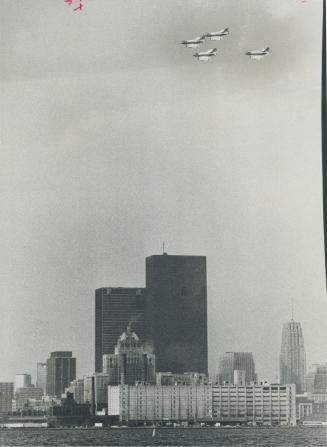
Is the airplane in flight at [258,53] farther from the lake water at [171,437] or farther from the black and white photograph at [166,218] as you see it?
the lake water at [171,437]

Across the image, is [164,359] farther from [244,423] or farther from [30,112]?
[30,112]

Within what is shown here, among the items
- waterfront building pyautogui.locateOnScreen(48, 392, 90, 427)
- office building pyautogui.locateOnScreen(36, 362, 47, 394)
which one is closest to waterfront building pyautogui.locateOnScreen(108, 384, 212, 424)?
waterfront building pyautogui.locateOnScreen(48, 392, 90, 427)

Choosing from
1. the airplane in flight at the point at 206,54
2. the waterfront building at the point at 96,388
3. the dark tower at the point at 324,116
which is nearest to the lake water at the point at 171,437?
the waterfront building at the point at 96,388

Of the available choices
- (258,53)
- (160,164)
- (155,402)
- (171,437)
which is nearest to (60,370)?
(155,402)

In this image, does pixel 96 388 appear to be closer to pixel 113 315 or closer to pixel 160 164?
pixel 113 315

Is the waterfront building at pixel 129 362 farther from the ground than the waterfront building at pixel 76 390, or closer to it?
farther from the ground

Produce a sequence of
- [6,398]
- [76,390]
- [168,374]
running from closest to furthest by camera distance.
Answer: [6,398], [76,390], [168,374]
